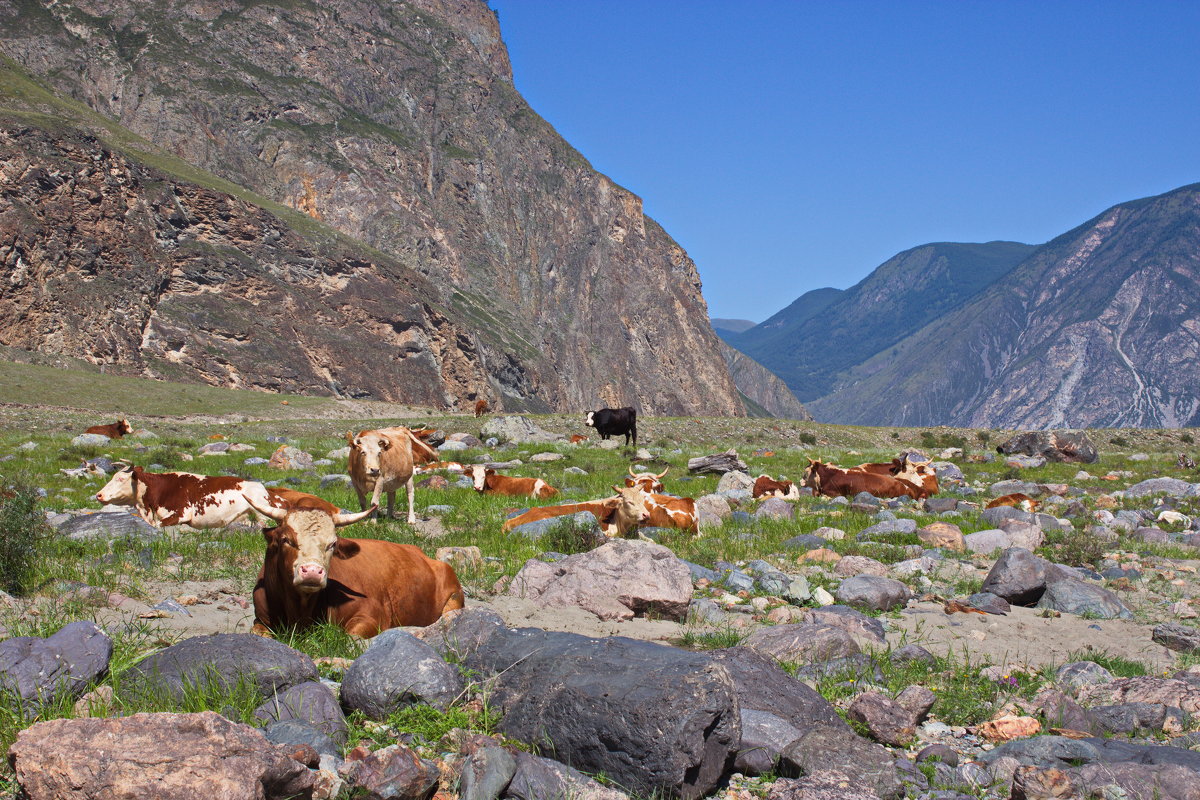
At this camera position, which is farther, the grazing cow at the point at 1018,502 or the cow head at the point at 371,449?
the grazing cow at the point at 1018,502

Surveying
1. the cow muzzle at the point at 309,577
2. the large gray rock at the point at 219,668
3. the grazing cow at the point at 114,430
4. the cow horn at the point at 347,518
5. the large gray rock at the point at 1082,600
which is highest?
the cow horn at the point at 347,518

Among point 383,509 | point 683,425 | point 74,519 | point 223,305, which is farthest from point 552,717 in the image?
point 223,305

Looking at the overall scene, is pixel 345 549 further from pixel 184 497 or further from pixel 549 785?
pixel 184 497

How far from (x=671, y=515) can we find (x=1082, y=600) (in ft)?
21.8

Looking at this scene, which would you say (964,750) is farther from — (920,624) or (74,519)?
(74,519)

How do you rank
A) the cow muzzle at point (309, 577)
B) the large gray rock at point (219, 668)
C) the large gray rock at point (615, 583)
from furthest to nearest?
the large gray rock at point (615, 583) → the cow muzzle at point (309, 577) → the large gray rock at point (219, 668)

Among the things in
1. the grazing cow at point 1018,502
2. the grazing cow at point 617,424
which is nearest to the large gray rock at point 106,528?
the grazing cow at point 1018,502

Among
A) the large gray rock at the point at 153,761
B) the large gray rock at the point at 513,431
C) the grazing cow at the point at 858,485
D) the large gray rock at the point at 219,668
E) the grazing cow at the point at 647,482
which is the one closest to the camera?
the large gray rock at the point at 153,761

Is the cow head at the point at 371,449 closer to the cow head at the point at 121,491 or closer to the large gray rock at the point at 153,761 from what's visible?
the cow head at the point at 121,491

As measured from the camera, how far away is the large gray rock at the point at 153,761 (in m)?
3.71

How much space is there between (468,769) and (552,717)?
71cm

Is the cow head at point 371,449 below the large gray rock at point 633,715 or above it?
above

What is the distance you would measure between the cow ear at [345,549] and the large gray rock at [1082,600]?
7.51 m

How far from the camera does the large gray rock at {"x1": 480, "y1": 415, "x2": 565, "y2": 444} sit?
3048 cm
